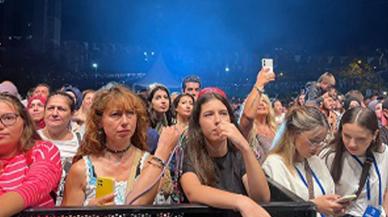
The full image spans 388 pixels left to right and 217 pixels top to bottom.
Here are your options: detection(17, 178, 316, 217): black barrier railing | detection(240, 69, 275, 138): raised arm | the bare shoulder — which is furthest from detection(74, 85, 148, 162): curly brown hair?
detection(240, 69, 275, 138): raised arm

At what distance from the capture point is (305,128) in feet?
10.2

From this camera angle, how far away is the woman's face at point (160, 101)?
586 cm

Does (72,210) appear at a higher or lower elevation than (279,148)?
lower

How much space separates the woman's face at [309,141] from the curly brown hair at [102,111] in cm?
110

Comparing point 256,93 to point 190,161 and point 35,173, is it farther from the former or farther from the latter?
point 35,173

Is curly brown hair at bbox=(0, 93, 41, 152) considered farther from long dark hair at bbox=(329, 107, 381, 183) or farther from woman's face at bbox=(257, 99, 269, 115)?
woman's face at bbox=(257, 99, 269, 115)

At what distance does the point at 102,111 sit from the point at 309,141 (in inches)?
56.3

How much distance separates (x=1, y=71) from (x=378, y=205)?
36918mm

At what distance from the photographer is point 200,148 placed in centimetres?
279

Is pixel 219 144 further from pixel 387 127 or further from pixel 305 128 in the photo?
pixel 387 127

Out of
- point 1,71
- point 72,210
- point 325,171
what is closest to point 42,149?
point 72,210

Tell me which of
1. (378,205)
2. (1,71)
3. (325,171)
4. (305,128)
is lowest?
(378,205)

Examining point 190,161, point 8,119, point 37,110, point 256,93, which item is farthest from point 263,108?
point 8,119

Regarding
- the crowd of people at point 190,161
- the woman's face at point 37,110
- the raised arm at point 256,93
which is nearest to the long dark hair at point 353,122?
the crowd of people at point 190,161
